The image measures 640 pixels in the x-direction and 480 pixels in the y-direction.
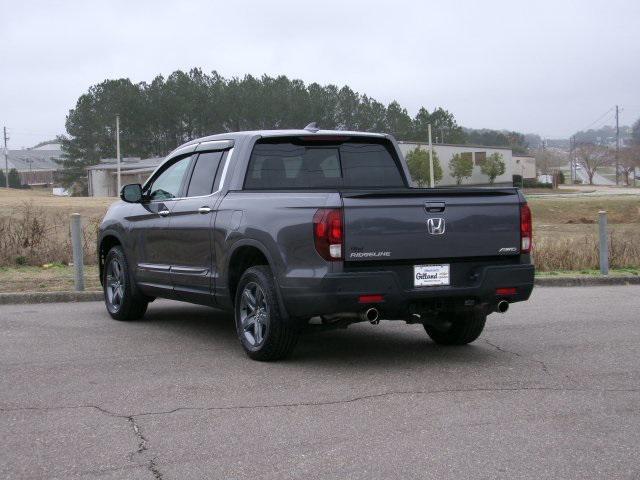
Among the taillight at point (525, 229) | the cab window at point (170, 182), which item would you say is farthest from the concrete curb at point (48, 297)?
the taillight at point (525, 229)

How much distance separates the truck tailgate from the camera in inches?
284

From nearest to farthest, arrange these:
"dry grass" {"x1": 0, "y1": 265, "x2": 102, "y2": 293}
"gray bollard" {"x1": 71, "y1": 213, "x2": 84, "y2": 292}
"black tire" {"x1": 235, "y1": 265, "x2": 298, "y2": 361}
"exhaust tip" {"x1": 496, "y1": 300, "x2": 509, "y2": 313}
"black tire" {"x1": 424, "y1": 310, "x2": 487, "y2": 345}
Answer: "black tire" {"x1": 235, "y1": 265, "x2": 298, "y2": 361}, "exhaust tip" {"x1": 496, "y1": 300, "x2": 509, "y2": 313}, "black tire" {"x1": 424, "y1": 310, "x2": 487, "y2": 345}, "gray bollard" {"x1": 71, "y1": 213, "x2": 84, "y2": 292}, "dry grass" {"x1": 0, "y1": 265, "x2": 102, "y2": 293}

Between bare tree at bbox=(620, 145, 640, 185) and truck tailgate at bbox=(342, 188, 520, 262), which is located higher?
bare tree at bbox=(620, 145, 640, 185)

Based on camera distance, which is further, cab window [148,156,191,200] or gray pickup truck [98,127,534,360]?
cab window [148,156,191,200]

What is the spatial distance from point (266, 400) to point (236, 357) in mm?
1732

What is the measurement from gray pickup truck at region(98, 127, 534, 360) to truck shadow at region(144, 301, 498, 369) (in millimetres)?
258

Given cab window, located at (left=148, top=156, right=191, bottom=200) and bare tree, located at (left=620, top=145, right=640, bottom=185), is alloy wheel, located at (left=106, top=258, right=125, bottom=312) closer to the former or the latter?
cab window, located at (left=148, top=156, right=191, bottom=200)

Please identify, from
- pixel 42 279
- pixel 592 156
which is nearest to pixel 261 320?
pixel 42 279

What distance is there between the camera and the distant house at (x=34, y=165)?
488 feet

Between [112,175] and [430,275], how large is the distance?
8274 centimetres

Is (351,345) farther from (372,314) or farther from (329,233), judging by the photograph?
(329,233)

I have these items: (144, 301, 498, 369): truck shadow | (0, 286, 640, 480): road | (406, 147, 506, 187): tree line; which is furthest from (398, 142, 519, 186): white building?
(0, 286, 640, 480): road

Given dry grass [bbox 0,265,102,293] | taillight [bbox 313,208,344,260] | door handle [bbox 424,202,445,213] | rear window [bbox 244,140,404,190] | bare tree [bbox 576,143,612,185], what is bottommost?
dry grass [bbox 0,265,102,293]

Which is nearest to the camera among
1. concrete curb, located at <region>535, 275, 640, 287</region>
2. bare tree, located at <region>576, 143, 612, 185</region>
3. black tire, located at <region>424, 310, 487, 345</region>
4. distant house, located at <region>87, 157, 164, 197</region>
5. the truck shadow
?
the truck shadow
